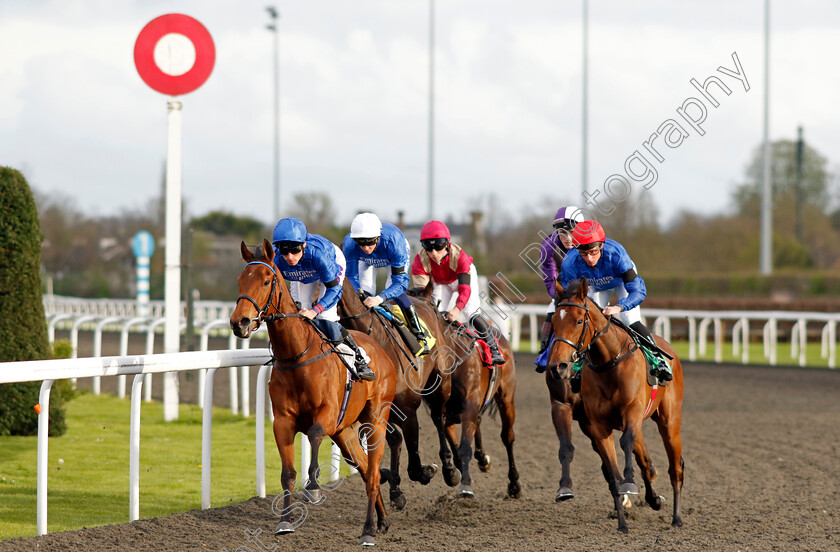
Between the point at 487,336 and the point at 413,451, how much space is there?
1194mm

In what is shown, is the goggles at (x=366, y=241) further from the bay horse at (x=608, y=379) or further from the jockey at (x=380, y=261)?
the bay horse at (x=608, y=379)

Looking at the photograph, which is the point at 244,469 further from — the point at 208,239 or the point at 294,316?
the point at 208,239

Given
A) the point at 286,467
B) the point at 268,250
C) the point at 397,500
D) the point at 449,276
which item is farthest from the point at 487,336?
the point at 268,250

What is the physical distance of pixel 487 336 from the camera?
664 centimetres

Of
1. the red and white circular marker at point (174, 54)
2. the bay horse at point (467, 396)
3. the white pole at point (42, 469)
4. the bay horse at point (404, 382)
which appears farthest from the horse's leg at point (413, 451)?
the red and white circular marker at point (174, 54)

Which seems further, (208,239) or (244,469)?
(208,239)

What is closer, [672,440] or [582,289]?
[582,289]

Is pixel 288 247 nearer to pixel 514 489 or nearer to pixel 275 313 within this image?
pixel 275 313

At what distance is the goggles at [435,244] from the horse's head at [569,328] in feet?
4.50

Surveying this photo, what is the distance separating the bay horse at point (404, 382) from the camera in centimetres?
559

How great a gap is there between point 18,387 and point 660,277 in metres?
21.0

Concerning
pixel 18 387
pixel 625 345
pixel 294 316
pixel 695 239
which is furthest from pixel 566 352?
pixel 695 239

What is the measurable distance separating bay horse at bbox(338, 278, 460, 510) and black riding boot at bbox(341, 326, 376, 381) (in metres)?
0.50

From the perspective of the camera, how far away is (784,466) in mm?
7469
